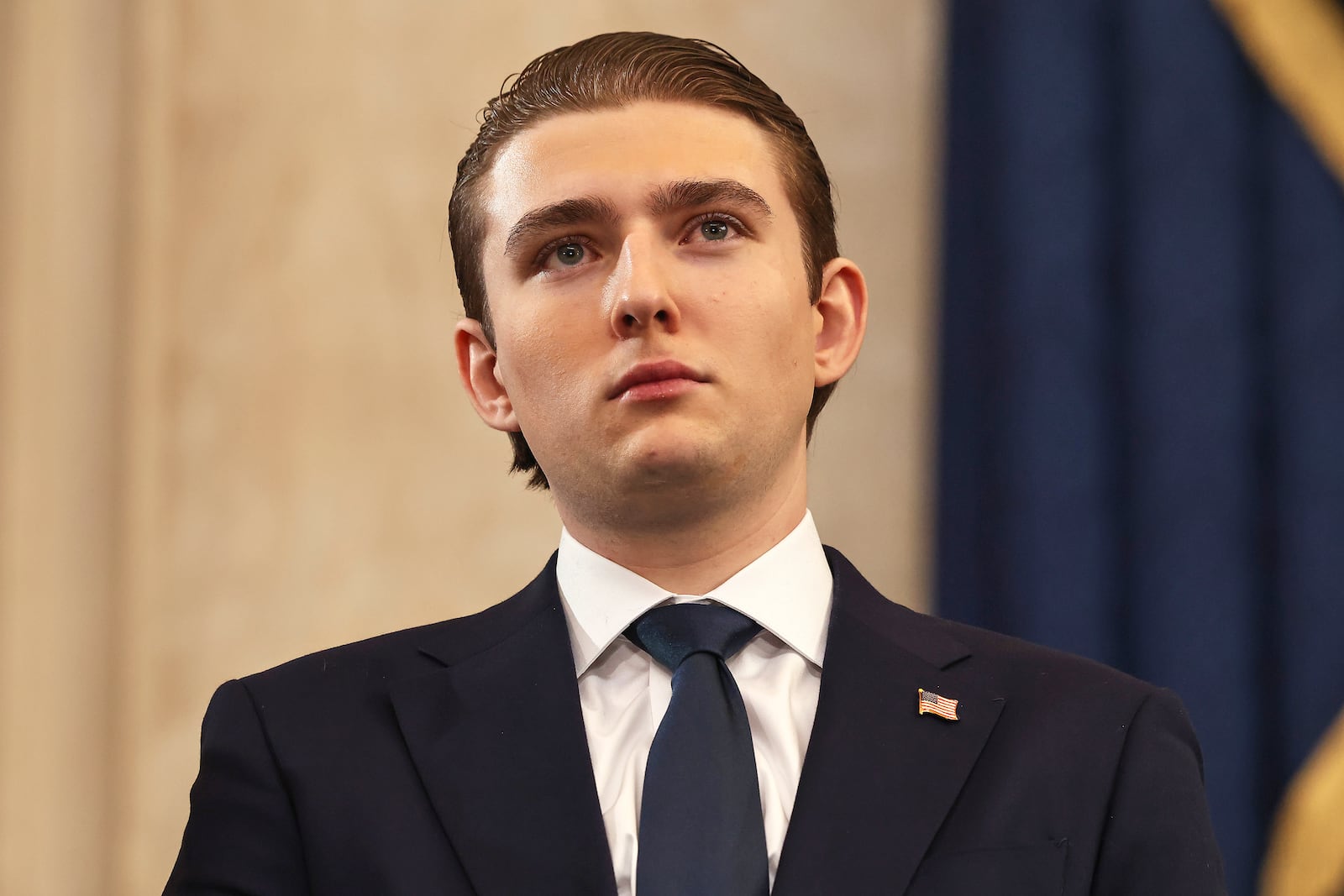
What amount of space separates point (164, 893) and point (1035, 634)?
151cm

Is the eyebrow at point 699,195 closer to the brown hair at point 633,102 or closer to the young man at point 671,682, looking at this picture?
the young man at point 671,682

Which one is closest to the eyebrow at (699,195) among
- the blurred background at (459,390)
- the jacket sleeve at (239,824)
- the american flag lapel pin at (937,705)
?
the american flag lapel pin at (937,705)

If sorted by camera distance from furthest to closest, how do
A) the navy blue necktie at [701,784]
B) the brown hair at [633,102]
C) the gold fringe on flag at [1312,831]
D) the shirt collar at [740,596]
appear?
the gold fringe on flag at [1312,831] → the brown hair at [633,102] → the shirt collar at [740,596] → the navy blue necktie at [701,784]

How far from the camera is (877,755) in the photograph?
1469 mm

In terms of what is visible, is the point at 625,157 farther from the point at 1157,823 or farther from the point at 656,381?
the point at 1157,823

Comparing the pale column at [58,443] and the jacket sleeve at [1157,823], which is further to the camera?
the pale column at [58,443]

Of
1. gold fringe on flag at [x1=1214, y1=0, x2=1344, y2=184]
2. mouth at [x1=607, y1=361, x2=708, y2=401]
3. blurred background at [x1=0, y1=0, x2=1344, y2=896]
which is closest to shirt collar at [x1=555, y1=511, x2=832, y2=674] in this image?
mouth at [x1=607, y1=361, x2=708, y2=401]

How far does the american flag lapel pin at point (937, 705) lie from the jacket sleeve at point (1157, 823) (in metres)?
0.17

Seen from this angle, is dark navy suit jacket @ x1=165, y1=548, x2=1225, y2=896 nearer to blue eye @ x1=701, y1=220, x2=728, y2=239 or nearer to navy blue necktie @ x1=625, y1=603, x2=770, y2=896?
navy blue necktie @ x1=625, y1=603, x2=770, y2=896

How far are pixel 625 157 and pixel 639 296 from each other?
207 mm

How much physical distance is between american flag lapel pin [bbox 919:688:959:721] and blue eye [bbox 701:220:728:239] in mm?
523

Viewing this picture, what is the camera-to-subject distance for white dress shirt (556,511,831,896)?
1490mm

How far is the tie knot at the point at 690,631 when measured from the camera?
61.2 inches

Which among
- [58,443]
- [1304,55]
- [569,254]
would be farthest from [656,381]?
[1304,55]
